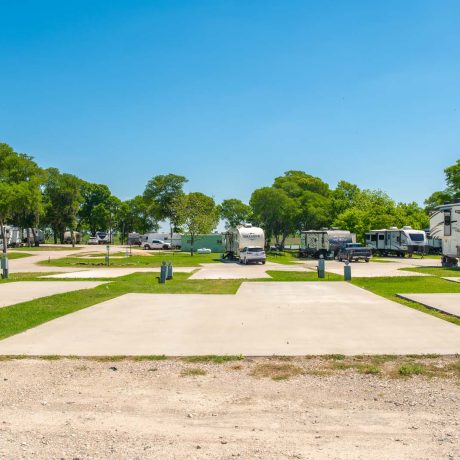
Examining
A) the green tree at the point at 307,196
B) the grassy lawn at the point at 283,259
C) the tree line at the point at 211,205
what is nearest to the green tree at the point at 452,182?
the tree line at the point at 211,205

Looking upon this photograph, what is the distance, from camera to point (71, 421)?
18.8ft

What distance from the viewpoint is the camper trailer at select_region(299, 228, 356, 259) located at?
4878 centimetres

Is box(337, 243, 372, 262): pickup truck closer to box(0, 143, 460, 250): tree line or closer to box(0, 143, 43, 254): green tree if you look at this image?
box(0, 143, 460, 250): tree line

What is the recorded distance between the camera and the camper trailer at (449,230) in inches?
1326

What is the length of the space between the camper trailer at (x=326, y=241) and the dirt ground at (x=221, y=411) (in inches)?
1604

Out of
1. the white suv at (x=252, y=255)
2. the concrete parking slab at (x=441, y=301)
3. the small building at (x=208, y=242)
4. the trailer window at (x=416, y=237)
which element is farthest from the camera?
the small building at (x=208, y=242)

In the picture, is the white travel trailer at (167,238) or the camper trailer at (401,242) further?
the white travel trailer at (167,238)

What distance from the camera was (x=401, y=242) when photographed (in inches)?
2084

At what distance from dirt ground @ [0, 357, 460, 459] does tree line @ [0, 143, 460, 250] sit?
54.1 meters

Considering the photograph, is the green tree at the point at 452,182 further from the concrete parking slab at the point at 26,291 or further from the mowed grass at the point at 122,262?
the concrete parking slab at the point at 26,291

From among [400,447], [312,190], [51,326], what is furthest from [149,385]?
[312,190]

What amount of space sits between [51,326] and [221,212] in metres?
94.4

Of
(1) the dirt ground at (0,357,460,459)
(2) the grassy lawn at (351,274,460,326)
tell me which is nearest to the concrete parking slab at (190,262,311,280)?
(2) the grassy lawn at (351,274,460,326)

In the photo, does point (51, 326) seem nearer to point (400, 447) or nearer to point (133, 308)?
point (133, 308)
